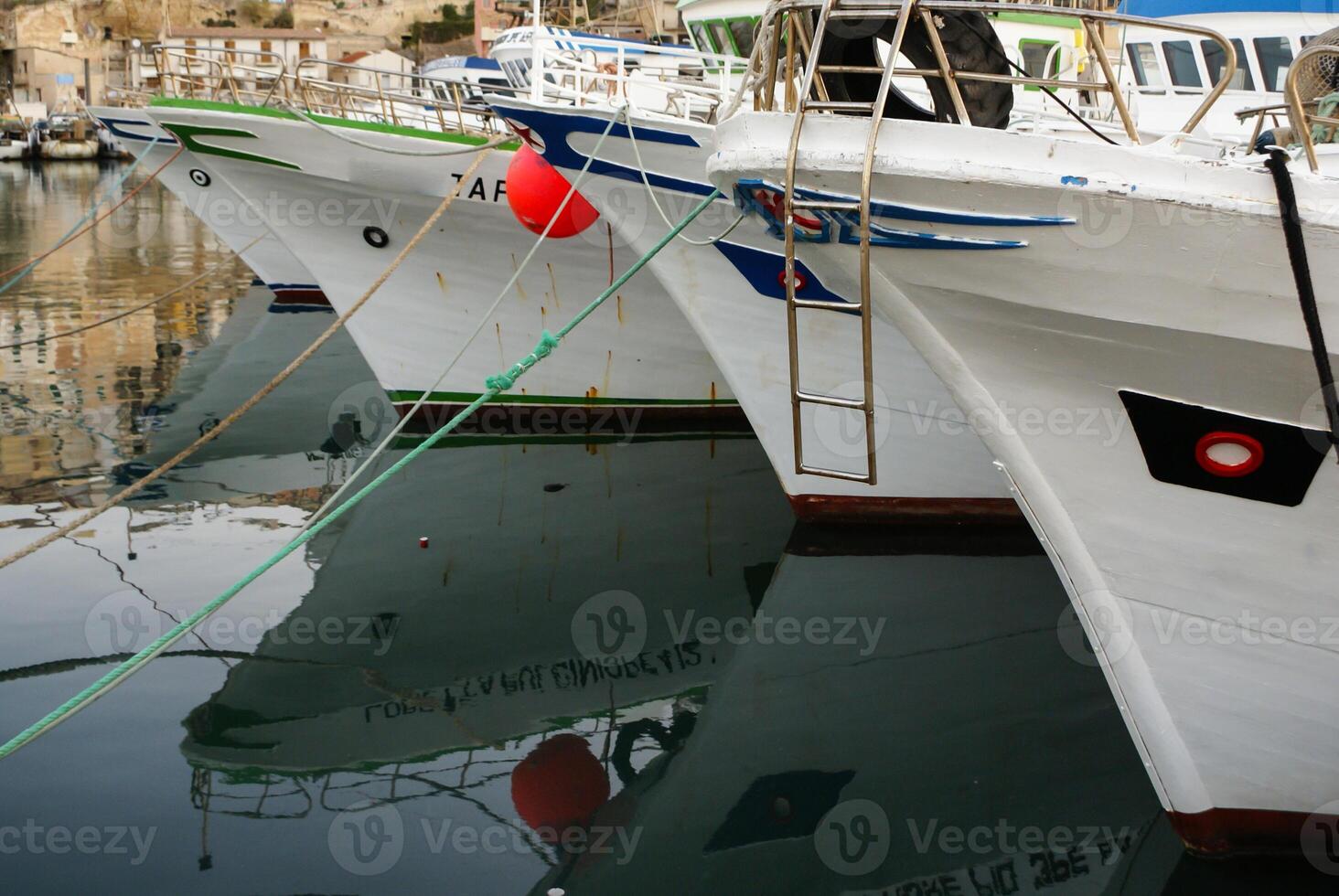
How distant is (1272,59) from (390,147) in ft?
22.5

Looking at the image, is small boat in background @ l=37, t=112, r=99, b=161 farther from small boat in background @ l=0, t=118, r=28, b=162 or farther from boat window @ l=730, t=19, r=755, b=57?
boat window @ l=730, t=19, r=755, b=57

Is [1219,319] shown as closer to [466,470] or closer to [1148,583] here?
[1148,583]

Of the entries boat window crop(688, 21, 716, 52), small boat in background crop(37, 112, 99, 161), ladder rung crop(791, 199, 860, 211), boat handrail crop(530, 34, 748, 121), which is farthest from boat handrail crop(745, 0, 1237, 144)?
small boat in background crop(37, 112, 99, 161)

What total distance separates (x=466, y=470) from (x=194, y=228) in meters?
22.7

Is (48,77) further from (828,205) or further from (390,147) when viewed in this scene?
(828,205)

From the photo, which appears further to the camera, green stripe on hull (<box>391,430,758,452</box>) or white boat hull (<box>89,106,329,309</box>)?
white boat hull (<box>89,106,329,309</box>)

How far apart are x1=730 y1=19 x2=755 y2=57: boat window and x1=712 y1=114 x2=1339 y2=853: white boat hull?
6880mm

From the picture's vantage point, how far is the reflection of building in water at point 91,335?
10.2 m

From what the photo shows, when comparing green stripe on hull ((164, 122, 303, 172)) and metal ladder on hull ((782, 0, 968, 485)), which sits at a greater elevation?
green stripe on hull ((164, 122, 303, 172))

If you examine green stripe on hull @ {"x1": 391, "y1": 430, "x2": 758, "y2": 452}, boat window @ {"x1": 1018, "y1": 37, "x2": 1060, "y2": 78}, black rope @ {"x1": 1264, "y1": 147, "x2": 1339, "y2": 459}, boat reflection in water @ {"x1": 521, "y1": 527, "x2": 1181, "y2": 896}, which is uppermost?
boat window @ {"x1": 1018, "y1": 37, "x2": 1060, "y2": 78}

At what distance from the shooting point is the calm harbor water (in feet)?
15.6

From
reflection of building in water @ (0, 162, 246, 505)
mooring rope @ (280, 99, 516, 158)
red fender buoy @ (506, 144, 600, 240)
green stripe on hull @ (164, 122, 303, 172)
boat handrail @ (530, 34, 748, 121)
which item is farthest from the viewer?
green stripe on hull @ (164, 122, 303, 172)

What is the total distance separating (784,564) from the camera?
7.86 meters

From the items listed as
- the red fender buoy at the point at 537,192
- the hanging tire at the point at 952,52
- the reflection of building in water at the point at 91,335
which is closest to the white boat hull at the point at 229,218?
the reflection of building in water at the point at 91,335
